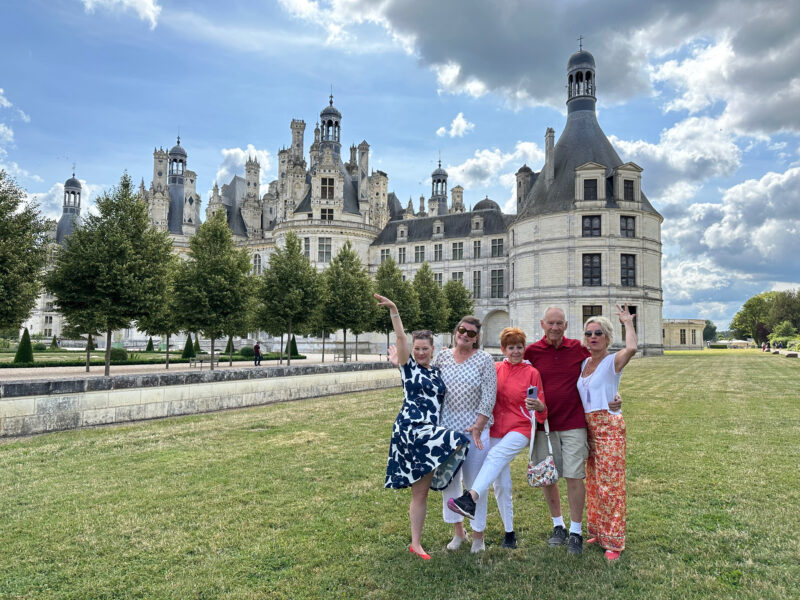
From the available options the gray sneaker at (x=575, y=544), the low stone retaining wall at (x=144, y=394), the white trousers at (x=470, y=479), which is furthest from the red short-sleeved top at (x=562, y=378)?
the low stone retaining wall at (x=144, y=394)

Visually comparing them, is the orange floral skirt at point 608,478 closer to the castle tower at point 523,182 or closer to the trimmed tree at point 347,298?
the trimmed tree at point 347,298

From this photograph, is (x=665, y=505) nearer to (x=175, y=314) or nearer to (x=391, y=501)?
(x=391, y=501)

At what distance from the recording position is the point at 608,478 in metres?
4.79

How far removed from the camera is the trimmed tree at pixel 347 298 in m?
31.9

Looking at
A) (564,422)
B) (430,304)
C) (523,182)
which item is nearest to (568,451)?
(564,422)

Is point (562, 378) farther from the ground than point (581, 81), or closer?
closer

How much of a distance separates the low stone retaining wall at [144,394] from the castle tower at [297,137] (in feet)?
162

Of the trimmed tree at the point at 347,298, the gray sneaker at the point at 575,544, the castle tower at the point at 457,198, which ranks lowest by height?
the gray sneaker at the point at 575,544

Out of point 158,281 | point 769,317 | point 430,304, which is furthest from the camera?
point 769,317

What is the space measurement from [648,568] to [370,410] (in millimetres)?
9795

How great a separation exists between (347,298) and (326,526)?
26.8 meters

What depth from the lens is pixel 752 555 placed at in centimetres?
467

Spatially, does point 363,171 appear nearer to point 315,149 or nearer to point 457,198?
point 315,149

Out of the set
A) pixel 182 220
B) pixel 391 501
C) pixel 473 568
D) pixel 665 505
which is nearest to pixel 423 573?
pixel 473 568
